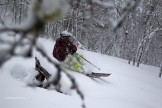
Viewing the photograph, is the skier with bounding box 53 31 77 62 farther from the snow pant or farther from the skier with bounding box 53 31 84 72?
the snow pant

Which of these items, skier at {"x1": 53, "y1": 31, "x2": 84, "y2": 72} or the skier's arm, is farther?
the skier's arm

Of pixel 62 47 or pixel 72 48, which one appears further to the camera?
pixel 72 48

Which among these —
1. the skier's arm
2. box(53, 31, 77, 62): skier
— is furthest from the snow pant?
box(53, 31, 77, 62): skier

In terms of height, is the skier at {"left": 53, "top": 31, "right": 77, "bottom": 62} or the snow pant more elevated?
the skier at {"left": 53, "top": 31, "right": 77, "bottom": 62}

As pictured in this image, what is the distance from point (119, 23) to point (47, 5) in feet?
1.04

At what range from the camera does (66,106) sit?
16.1 feet

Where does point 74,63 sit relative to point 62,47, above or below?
below

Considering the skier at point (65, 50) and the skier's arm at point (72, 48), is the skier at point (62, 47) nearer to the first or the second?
the skier at point (65, 50)

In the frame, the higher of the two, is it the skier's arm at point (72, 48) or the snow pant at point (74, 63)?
the skier's arm at point (72, 48)

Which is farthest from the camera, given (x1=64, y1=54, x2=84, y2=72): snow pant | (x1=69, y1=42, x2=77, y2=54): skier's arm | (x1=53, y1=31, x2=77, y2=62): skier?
(x1=64, y1=54, x2=84, y2=72): snow pant

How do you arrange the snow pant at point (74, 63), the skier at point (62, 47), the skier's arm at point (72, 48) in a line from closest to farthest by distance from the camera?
the skier at point (62, 47), the skier's arm at point (72, 48), the snow pant at point (74, 63)

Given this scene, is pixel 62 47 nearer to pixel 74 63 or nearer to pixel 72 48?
pixel 72 48

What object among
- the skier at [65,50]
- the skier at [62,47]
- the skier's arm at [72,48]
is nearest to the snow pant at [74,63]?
the skier at [65,50]

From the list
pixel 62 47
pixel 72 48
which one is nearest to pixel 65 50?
pixel 62 47
